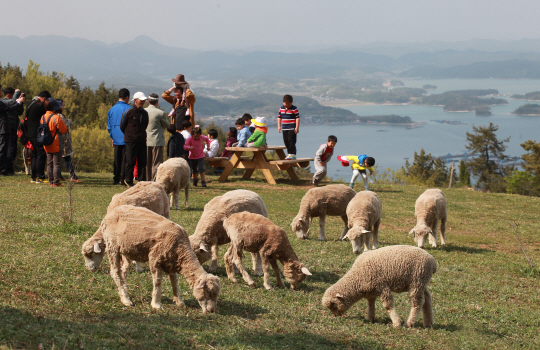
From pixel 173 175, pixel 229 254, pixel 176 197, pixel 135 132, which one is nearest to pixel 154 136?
pixel 135 132

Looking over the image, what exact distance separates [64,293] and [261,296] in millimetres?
2781

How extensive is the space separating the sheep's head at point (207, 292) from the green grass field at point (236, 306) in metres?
0.14

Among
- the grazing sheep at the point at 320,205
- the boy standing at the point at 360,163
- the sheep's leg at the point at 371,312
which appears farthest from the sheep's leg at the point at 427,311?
the boy standing at the point at 360,163

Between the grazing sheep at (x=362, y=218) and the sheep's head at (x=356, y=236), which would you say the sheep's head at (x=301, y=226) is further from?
the sheep's head at (x=356, y=236)

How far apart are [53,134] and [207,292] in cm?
1101

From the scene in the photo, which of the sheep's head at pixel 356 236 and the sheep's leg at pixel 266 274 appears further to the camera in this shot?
the sheep's head at pixel 356 236

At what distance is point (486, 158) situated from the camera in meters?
82.1

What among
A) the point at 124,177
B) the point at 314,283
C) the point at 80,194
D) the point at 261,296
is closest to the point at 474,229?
the point at 314,283

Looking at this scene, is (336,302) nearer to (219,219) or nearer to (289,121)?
(219,219)

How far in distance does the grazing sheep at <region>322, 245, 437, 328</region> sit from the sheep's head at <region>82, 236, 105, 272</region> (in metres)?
3.48

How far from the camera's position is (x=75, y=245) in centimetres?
861

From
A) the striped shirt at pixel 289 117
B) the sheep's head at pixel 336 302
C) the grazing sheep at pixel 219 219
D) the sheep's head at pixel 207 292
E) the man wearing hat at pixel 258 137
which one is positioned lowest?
the sheep's head at pixel 336 302

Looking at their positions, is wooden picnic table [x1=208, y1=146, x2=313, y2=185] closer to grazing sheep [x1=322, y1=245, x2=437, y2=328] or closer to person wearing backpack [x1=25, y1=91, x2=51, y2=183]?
person wearing backpack [x1=25, y1=91, x2=51, y2=183]

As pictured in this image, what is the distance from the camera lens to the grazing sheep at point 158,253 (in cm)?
592
